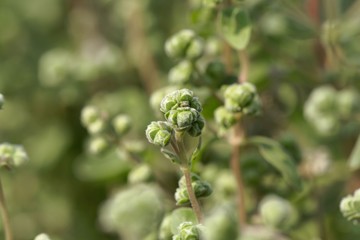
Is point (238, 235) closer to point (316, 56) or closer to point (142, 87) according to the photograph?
point (316, 56)

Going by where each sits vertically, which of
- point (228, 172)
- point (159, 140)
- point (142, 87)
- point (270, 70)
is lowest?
point (159, 140)

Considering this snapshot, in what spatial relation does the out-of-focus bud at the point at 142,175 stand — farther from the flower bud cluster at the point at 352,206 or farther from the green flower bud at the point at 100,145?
the flower bud cluster at the point at 352,206

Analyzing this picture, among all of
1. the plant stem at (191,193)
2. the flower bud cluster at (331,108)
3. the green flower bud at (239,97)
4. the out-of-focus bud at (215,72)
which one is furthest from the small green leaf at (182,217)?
the flower bud cluster at (331,108)

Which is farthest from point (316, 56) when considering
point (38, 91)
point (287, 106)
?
point (38, 91)

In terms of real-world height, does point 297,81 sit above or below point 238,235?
above

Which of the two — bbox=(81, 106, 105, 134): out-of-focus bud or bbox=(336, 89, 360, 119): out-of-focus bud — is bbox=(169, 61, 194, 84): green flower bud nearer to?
bbox=(81, 106, 105, 134): out-of-focus bud

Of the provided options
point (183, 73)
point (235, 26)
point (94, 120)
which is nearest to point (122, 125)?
point (94, 120)

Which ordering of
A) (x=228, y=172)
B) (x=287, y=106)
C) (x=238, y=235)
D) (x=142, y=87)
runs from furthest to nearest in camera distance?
(x=142, y=87)
(x=287, y=106)
(x=228, y=172)
(x=238, y=235)
